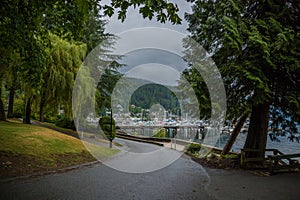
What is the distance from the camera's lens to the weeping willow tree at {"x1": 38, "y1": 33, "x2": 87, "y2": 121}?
12.9 m

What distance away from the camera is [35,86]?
6.84 meters

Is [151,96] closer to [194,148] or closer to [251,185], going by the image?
[194,148]

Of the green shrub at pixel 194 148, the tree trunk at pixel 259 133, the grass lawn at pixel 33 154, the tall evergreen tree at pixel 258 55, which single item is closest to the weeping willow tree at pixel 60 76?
the grass lawn at pixel 33 154

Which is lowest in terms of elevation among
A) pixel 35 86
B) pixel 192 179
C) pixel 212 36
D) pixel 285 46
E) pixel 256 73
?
pixel 192 179

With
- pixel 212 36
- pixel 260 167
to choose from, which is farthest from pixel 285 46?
pixel 260 167

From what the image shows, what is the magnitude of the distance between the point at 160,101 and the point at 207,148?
4.70 meters

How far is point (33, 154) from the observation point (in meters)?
7.59

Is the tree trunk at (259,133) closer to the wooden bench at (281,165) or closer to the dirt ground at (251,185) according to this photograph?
the wooden bench at (281,165)

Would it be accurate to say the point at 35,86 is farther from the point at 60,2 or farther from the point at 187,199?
the point at 187,199

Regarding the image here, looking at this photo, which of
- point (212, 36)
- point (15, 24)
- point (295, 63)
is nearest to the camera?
point (15, 24)

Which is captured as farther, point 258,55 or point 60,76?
point 60,76

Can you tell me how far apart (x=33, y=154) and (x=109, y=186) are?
3.53m

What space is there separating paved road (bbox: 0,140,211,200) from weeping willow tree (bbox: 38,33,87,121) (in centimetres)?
725

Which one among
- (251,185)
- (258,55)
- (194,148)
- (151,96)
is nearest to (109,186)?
(251,185)
